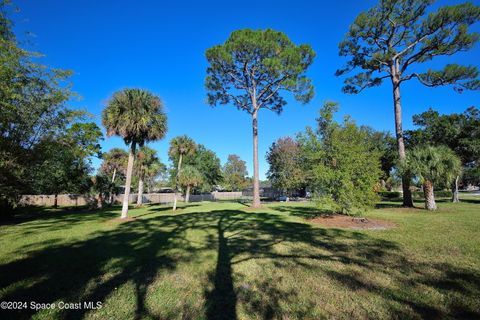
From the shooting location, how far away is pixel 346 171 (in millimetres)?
10297

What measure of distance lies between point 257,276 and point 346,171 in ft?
24.5

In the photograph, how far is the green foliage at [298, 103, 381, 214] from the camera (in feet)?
32.9

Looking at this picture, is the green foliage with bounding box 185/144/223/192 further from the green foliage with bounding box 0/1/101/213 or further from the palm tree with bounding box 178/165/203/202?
the green foliage with bounding box 0/1/101/213

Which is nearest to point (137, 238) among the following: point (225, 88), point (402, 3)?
point (225, 88)

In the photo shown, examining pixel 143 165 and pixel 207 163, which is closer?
pixel 143 165

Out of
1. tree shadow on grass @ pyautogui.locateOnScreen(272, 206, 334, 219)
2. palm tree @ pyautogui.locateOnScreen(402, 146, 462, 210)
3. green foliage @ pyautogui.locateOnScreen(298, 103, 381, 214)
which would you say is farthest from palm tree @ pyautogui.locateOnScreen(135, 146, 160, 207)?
palm tree @ pyautogui.locateOnScreen(402, 146, 462, 210)

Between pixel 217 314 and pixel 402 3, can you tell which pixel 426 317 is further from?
pixel 402 3

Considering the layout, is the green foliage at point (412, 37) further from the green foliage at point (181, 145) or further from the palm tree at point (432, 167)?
the green foliage at point (181, 145)

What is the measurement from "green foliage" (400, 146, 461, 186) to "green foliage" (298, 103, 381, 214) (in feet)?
16.6

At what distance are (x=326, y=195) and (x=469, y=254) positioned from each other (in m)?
5.74

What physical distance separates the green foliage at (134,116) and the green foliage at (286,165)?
84.3ft

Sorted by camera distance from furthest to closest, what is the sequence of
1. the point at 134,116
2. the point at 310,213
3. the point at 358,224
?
the point at 310,213 < the point at 134,116 < the point at 358,224

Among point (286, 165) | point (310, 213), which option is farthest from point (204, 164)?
point (310, 213)

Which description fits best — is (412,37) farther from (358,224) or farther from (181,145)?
(181,145)
